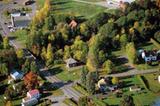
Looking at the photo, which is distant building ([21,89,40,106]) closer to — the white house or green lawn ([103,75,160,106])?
the white house

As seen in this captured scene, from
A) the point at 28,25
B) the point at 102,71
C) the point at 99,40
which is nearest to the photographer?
the point at 102,71

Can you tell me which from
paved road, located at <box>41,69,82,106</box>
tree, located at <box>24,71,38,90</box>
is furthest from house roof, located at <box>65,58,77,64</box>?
tree, located at <box>24,71,38,90</box>

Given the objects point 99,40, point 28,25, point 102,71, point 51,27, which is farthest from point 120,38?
point 28,25

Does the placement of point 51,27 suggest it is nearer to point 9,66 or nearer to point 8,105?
point 9,66

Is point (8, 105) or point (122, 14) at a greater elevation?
point (122, 14)

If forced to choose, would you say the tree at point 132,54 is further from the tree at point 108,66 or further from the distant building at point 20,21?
the distant building at point 20,21

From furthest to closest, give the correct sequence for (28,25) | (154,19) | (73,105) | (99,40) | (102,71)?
(28,25)
(154,19)
(99,40)
(102,71)
(73,105)

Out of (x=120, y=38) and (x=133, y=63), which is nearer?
(x=133, y=63)

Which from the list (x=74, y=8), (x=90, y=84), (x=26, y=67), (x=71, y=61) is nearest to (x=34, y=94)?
(x=26, y=67)
